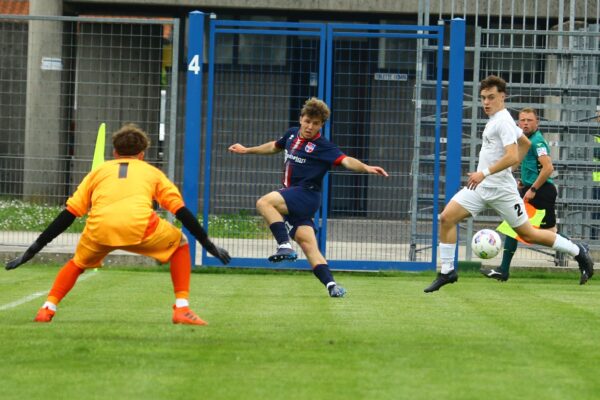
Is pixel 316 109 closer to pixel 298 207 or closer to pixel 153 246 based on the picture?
pixel 298 207

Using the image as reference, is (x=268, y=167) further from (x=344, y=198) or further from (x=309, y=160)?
(x=309, y=160)

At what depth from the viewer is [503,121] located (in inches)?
469

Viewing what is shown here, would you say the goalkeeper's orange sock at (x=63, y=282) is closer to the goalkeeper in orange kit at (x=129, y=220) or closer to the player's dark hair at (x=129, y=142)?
the goalkeeper in orange kit at (x=129, y=220)

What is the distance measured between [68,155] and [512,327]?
8.20 meters

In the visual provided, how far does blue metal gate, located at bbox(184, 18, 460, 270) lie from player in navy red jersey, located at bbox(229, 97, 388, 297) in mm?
3542

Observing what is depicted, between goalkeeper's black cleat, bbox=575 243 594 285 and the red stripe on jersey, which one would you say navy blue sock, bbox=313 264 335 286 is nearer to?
the red stripe on jersey

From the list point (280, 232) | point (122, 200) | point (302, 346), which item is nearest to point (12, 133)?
point (280, 232)

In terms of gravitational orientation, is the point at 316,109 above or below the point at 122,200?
above

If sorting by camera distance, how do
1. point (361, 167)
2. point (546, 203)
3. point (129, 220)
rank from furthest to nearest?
point (546, 203) → point (361, 167) → point (129, 220)

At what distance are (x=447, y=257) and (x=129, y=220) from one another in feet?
13.4

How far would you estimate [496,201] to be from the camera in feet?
39.7

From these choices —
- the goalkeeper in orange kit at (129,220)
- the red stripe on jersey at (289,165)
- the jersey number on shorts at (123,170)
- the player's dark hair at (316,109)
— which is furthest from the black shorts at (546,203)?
the jersey number on shorts at (123,170)

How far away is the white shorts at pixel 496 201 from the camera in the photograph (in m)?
11.9

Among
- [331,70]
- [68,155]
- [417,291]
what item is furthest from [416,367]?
[68,155]
